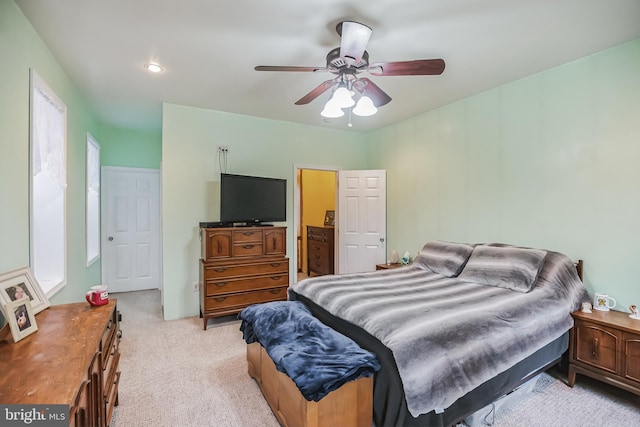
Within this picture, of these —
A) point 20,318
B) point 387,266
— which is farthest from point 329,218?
point 20,318

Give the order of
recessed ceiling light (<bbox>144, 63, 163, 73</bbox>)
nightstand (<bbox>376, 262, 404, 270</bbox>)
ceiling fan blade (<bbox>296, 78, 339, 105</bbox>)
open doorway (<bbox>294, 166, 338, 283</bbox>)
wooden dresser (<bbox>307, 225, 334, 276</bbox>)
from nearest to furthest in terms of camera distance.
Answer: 1. ceiling fan blade (<bbox>296, 78, 339, 105</bbox>)
2. recessed ceiling light (<bbox>144, 63, 163, 73</bbox>)
3. nightstand (<bbox>376, 262, 404, 270</bbox>)
4. wooden dresser (<bbox>307, 225, 334, 276</bbox>)
5. open doorway (<bbox>294, 166, 338, 283</bbox>)

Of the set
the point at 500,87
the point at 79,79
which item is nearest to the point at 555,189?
the point at 500,87

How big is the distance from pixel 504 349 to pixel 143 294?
5030mm

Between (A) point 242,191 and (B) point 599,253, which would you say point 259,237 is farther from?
(B) point 599,253

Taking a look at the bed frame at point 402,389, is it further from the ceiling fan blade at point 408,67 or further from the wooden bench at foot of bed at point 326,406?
the ceiling fan blade at point 408,67

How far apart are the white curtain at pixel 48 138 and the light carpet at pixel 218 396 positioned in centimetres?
175

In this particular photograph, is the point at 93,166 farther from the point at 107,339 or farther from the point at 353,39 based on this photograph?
the point at 353,39

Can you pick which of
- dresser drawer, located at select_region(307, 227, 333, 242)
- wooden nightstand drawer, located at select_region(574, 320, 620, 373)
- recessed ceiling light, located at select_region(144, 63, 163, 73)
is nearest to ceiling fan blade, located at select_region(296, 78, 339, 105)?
recessed ceiling light, located at select_region(144, 63, 163, 73)

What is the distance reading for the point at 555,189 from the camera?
278cm

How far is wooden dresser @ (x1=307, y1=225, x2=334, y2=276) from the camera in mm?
5562

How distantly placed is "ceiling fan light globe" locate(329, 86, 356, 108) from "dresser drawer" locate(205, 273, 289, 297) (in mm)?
2341

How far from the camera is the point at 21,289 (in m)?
1.58

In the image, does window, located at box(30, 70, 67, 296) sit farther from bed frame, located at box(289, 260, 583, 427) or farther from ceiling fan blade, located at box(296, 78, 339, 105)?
bed frame, located at box(289, 260, 583, 427)

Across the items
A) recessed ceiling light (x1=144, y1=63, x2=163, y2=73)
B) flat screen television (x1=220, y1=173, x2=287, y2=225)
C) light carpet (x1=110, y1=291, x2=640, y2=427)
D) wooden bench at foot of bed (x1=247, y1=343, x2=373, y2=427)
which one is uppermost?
recessed ceiling light (x1=144, y1=63, x2=163, y2=73)
